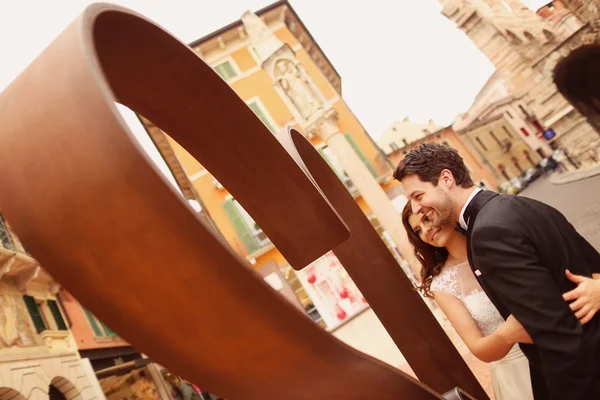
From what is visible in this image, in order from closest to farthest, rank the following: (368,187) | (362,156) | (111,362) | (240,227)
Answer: (368,187) < (111,362) < (240,227) < (362,156)

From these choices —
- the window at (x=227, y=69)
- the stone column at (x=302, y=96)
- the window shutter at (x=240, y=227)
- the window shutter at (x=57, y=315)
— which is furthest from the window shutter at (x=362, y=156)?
the window shutter at (x=57, y=315)

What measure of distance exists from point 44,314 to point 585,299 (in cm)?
1392

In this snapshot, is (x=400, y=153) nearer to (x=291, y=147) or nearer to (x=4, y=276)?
(x=4, y=276)

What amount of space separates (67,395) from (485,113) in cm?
4522

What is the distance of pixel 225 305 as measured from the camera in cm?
90

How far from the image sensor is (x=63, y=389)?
10594 millimetres

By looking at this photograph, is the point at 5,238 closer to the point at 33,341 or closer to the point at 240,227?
the point at 33,341

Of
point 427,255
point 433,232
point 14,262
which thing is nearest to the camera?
point 433,232

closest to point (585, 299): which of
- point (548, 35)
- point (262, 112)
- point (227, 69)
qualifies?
point (548, 35)

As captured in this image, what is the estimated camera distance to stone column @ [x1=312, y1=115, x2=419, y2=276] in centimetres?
830

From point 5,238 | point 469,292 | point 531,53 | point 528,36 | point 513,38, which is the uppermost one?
point 5,238

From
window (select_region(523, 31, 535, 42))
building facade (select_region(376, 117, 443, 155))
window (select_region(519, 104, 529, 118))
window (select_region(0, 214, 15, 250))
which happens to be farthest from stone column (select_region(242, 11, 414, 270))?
building facade (select_region(376, 117, 443, 155))

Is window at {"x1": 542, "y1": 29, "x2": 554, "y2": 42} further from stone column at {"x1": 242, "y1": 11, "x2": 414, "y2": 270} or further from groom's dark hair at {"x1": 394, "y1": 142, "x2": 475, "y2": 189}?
groom's dark hair at {"x1": 394, "y1": 142, "x2": 475, "y2": 189}

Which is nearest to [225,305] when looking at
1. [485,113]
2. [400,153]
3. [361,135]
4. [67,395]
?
[67,395]
